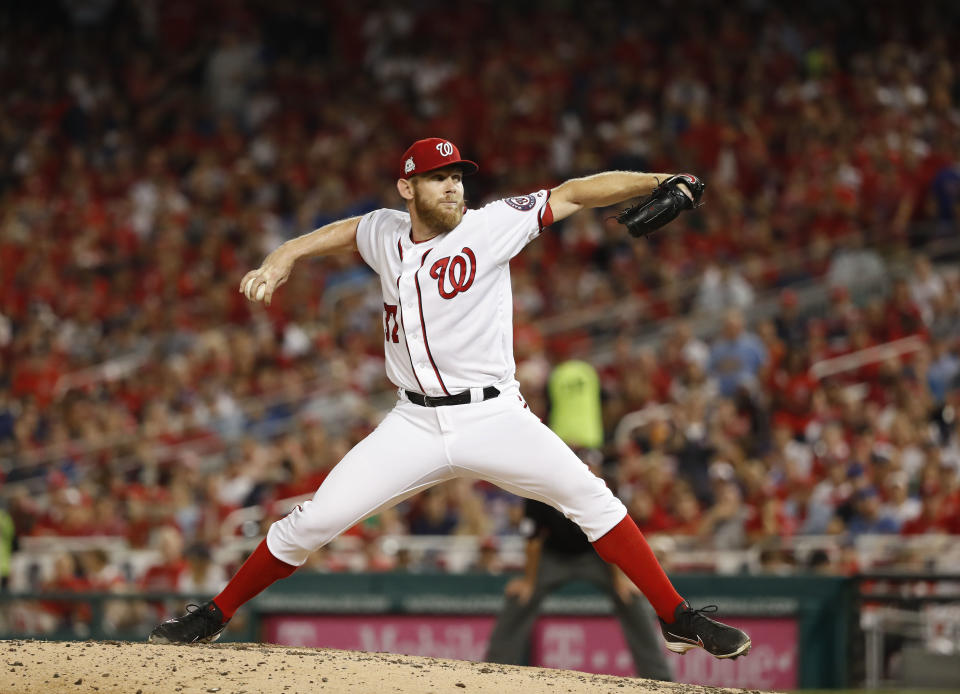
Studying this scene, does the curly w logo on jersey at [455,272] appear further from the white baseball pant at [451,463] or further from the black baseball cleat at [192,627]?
the black baseball cleat at [192,627]

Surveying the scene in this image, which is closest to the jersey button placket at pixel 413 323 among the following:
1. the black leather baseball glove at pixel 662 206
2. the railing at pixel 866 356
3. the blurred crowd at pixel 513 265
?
the black leather baseball glove at pixel 662 206

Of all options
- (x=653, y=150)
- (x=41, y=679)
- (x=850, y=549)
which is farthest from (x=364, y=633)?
(x=653, y=150)

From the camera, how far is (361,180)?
1520cm

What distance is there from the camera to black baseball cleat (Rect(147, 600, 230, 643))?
5082mm

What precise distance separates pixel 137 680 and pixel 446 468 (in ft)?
3.99

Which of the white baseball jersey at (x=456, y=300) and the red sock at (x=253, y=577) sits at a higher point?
the white baseball jersey at (x=456, y=300)

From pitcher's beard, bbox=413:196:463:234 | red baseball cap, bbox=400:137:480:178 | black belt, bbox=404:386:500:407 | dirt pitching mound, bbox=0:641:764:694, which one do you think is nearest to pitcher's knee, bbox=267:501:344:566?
dirt pitching mound, bbox=0:641:764:694

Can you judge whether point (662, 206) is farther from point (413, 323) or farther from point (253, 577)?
point (253, 577)

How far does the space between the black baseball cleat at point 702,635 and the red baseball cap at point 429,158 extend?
66.6 inches

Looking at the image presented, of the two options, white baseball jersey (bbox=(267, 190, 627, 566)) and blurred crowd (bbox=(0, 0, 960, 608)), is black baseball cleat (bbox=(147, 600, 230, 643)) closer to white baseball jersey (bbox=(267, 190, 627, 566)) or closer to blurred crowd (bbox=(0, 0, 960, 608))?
white baseball jersey (bbox=(267, 190, 627, 566))

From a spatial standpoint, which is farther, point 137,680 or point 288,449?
point 288,449

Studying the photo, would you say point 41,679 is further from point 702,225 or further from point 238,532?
point 702,225

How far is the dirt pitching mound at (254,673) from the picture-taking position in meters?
4.61

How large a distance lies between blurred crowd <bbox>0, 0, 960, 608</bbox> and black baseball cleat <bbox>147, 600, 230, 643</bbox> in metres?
3.91
